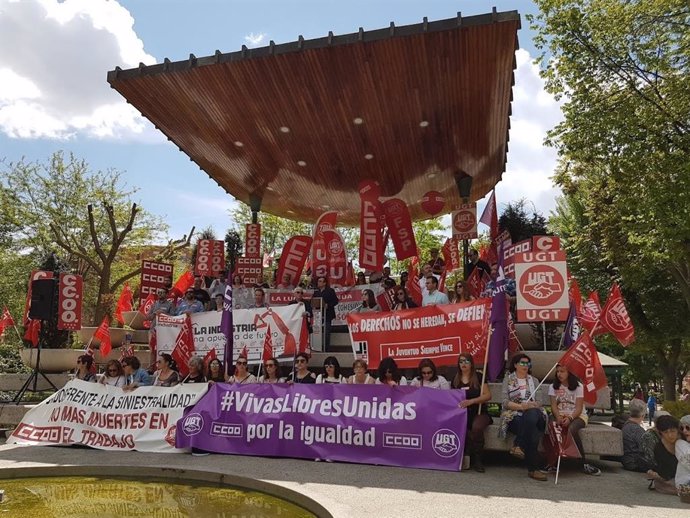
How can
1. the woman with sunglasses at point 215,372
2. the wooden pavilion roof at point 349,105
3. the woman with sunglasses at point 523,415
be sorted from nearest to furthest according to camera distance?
the woman with sunglasses at point 523,415 → the woman with sunglasses at point 215,372 → the wooden pavilion roof at point 349,105

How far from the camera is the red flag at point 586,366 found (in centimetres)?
762

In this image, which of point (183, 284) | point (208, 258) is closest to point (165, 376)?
point (183, 284)

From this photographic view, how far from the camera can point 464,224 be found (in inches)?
709

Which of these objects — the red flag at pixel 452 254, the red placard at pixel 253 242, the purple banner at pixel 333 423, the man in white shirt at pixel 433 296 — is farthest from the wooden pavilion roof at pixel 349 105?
the purple banner at pixel 333 423

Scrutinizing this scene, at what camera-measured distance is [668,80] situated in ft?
57.0

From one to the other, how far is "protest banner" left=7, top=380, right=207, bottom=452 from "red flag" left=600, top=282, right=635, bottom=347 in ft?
22.1

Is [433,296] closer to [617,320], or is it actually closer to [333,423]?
[617,320]

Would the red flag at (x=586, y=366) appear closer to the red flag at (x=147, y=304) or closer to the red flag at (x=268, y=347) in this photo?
the red flag at (x=268, y=347)

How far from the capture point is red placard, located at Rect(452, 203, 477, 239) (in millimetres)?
17922

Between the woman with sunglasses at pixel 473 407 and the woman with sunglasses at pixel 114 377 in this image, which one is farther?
the woman with sunglasses at pixel 114 377

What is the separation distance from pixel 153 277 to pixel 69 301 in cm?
406

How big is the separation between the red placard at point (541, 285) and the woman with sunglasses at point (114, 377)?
7.07m

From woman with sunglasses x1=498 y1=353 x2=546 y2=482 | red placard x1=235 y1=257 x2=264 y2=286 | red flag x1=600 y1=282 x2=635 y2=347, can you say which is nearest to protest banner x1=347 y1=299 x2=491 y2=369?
woman with sunglasses x1=498 y1=353 x2=546 y2=482

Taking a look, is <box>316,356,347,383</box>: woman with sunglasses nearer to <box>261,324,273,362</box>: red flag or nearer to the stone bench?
<box>261,324,273,362</box>: red flag
